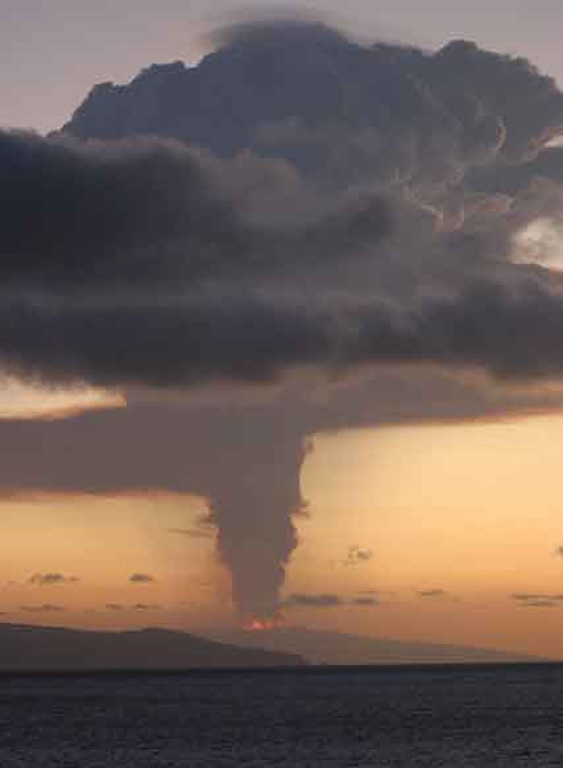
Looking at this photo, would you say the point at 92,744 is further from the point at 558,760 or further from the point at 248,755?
the point at 558,760

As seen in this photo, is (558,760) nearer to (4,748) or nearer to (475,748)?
(475,748)

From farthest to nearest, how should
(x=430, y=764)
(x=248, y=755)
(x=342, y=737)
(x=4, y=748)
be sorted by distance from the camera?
(x=342, y=737)
(x=4, y=748)
(x=248, y=755)
(x=430, y=764)

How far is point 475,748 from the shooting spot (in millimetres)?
166500

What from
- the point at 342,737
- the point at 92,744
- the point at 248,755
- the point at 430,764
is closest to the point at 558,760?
the point at 430,764

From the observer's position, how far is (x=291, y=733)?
199 meters

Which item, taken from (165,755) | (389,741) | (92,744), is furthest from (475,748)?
(92,744)

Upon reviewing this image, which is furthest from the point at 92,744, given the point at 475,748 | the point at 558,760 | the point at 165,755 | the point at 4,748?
the point at 558,760

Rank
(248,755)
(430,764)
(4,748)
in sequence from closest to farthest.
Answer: (430,764)
(248,755)
(4,748)

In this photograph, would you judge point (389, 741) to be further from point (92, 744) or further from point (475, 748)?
point (92, 744)

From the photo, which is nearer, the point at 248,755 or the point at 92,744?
Answer: the point at 248,755

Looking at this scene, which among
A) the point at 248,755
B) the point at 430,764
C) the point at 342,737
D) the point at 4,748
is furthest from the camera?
the point at 342,737

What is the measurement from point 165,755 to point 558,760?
135 feet

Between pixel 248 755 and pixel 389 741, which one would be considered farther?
pixel 389 741

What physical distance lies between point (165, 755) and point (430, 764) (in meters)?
30.7
